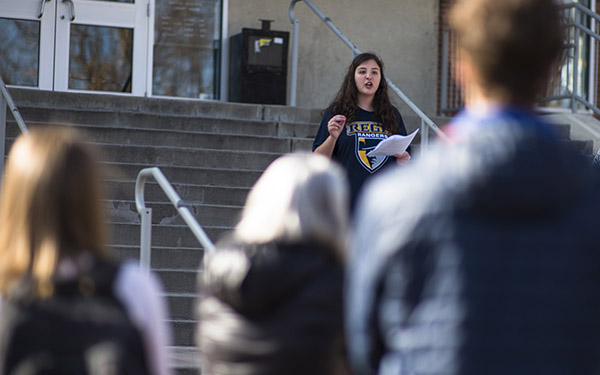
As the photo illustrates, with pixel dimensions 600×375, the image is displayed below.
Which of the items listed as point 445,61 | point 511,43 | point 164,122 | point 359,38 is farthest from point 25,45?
point 511,43

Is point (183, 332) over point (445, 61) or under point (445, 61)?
under

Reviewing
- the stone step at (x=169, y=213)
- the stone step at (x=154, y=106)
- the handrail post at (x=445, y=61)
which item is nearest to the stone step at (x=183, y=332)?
the stone step at (x=169, y=213)

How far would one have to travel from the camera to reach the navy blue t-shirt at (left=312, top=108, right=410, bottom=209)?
16.4ft

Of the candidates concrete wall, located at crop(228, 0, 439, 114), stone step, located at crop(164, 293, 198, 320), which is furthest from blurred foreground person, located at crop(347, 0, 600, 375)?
concrete wall, located at crop(228, 0, 439, 114)

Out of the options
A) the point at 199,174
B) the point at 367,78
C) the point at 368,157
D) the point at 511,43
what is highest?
the point at 367,78

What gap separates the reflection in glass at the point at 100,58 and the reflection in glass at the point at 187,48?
32cm

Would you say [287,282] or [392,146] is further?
[392,146]

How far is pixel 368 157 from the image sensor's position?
16.6ft

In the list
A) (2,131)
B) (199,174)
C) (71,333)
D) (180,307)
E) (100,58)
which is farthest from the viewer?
(100,58)

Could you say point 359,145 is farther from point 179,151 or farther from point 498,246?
point 498,246

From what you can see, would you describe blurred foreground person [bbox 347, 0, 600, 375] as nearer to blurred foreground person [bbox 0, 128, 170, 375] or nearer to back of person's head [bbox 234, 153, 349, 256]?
back of person's head [bbox 234, 153, 349, 256]

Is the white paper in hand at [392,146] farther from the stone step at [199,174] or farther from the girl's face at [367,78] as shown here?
the stone step at [199,174]

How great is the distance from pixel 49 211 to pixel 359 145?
3.18m

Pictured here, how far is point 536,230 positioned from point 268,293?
65 cm
